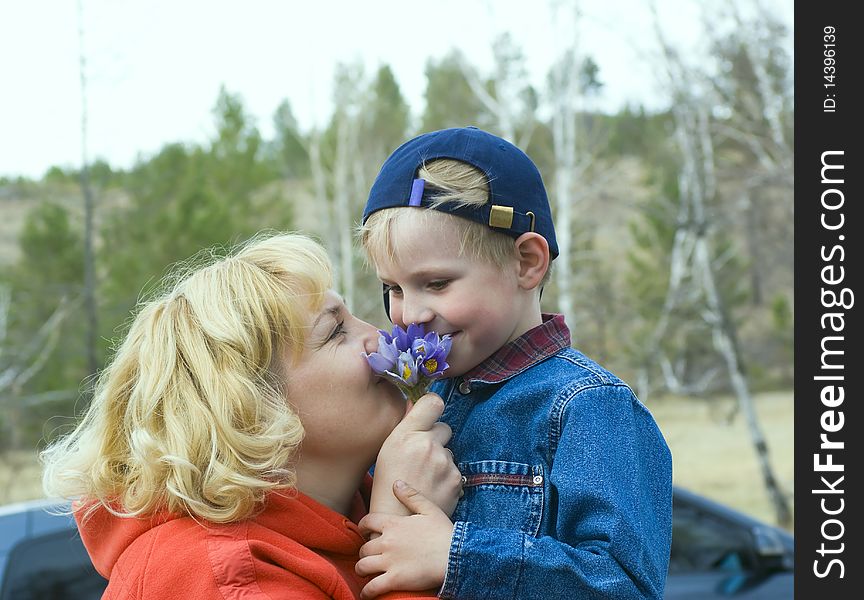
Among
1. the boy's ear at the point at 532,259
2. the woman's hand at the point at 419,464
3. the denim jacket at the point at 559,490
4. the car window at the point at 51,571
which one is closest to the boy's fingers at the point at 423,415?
the woman's hand at the point at 419,464

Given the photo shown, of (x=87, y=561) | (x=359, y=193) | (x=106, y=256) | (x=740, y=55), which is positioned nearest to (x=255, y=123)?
(x=359, y=193)

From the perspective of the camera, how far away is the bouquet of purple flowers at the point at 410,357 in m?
1.86

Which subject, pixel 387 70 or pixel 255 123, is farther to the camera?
pixel 387 70

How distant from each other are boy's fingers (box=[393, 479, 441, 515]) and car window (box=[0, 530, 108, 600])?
110 inches

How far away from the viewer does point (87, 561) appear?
167 inches

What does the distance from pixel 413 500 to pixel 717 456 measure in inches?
744

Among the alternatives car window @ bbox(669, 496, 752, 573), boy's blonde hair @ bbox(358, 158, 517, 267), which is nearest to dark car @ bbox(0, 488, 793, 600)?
car window @ bbox(669, 496, 752, 573)

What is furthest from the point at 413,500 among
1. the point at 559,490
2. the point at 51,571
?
the point at 51,571

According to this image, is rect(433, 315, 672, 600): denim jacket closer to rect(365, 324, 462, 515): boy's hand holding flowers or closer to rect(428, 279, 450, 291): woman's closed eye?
rect(365, 324, 462, 515): boy's hand holding flowers

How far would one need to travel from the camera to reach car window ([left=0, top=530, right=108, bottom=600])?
411 cm

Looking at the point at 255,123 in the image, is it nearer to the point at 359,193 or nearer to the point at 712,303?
the point at 359,193

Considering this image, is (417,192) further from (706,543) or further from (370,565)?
(706,543)

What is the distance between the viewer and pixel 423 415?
6.24 ft
